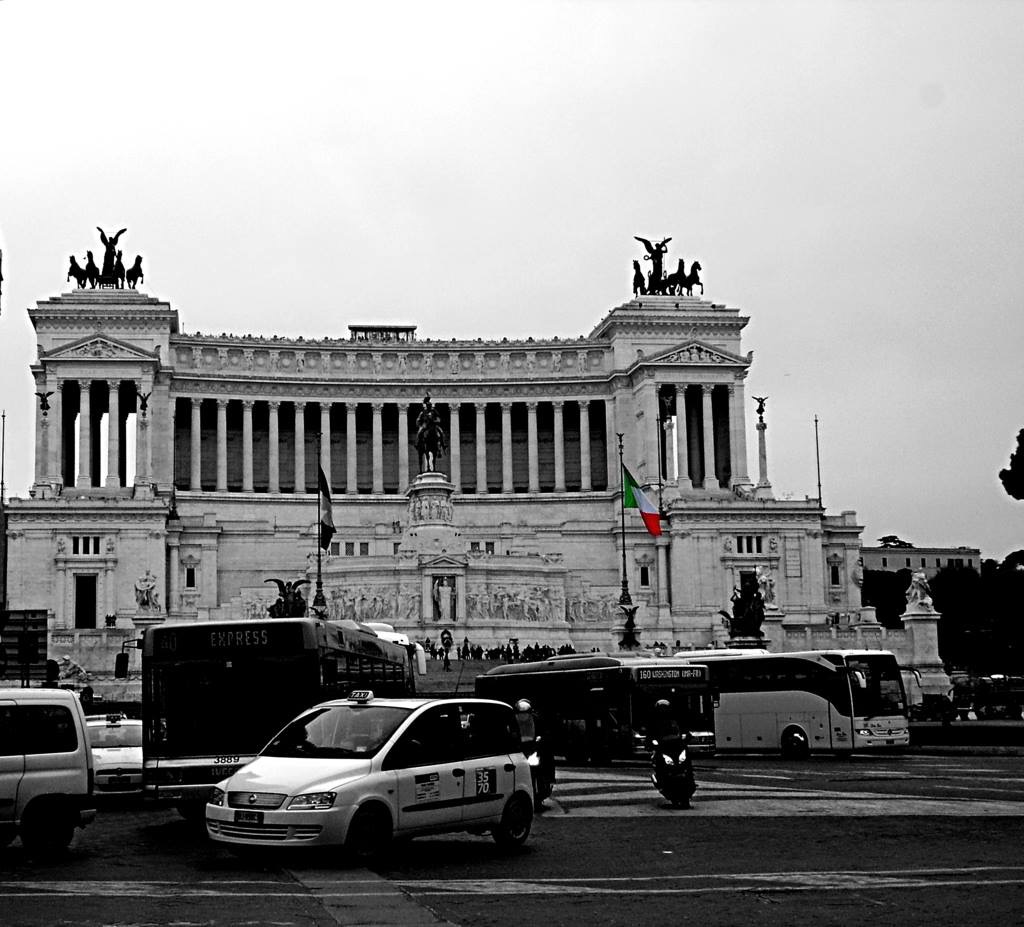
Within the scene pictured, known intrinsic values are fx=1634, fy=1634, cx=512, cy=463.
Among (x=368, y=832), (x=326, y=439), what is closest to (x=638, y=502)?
(x=326, y=439)

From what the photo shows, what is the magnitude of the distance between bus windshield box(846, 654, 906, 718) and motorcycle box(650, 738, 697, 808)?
740 inches

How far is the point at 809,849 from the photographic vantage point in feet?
72.0

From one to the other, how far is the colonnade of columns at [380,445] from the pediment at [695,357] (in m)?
6.86

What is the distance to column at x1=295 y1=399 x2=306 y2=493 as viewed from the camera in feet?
394

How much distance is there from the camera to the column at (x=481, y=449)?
123m

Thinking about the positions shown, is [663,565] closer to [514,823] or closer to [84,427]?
[84,427]

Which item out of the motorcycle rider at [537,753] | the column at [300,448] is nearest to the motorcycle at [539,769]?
the motorcycle rider at [537,753]

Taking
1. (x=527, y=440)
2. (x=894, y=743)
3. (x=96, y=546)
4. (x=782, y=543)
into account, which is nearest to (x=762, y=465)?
(x=782, y=543)

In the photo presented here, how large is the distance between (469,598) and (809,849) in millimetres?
69895

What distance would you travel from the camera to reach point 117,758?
31.4m

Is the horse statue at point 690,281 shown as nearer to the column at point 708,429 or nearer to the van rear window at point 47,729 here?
the column at point 708,429

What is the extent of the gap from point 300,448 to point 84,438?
1576cm

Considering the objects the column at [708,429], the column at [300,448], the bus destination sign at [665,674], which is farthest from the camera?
the column at [300,448]

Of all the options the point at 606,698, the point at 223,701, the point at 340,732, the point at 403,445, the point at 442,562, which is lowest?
the point at 606,698
